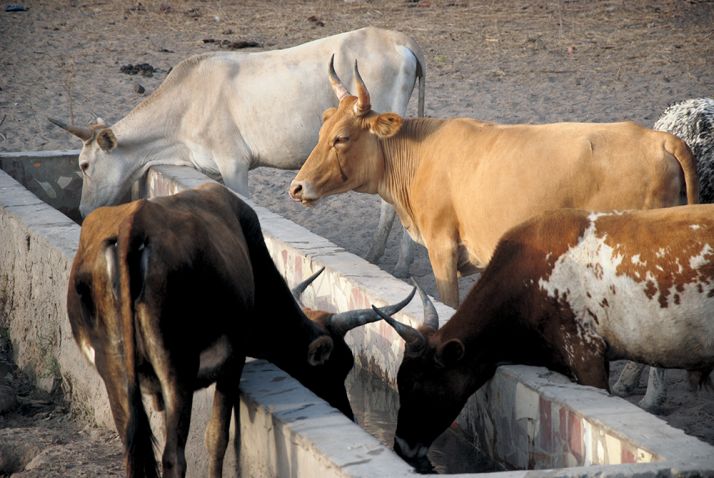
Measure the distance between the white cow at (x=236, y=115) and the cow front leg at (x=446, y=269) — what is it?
210cm

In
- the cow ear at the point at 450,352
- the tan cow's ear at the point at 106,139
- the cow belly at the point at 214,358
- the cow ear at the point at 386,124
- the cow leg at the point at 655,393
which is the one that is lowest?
the cow leg at the point at 655,393

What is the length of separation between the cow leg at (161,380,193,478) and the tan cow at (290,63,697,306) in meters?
2.74

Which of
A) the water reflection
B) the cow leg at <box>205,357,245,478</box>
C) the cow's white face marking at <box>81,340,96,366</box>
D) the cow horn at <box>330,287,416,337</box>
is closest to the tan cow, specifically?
the water reflection

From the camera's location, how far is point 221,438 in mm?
4543

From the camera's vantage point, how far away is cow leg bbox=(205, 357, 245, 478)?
4.48 metres

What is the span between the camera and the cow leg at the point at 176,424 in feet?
13.3

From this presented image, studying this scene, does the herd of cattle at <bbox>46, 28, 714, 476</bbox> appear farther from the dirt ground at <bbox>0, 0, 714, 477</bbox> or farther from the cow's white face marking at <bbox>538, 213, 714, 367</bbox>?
the dirt ground at <bbox>0, 0, 714, 477</bbox>

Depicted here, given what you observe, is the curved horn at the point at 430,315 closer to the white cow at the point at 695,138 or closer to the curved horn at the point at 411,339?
the curved horn at the point at 411,339

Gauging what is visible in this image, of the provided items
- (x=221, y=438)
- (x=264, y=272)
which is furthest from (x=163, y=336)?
(x=264, y=272)

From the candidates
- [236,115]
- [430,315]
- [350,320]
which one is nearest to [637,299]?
[430,315]

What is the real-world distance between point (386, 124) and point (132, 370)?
350 centimetres

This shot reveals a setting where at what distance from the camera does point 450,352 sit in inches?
201

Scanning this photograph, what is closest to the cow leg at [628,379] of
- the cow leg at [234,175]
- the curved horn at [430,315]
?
the curved horn at [430,315]

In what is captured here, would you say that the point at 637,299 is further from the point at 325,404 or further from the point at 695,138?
the point at 695,138
